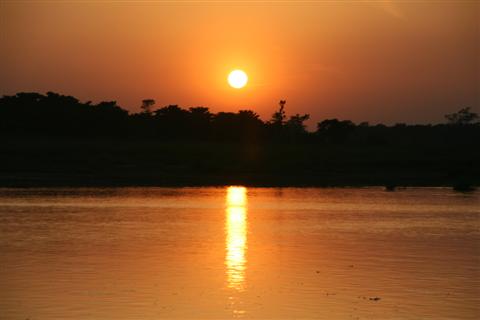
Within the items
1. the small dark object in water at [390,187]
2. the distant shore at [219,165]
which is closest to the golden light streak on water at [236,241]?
the small dark object in water at [390,187]

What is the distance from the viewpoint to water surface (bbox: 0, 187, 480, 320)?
727 inches

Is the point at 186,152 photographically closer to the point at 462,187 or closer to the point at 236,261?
the point at 462,187

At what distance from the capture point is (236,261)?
2544 centimetres

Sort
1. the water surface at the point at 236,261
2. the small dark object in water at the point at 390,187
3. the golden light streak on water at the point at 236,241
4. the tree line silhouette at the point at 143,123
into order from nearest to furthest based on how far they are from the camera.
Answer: the water surface at the point at 236,261 < the golden light streak on water at the point at 236,241 < the small dark object in water at the point at 390,187 < the tree line silhouette at the point at 143,123

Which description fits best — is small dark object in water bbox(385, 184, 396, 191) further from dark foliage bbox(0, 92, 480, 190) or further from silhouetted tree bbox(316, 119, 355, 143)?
silhouetted tree bbox(316, 119, 355, 143)

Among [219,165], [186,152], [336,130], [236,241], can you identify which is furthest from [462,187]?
[336,130]

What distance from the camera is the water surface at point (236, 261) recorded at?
18.5 metres

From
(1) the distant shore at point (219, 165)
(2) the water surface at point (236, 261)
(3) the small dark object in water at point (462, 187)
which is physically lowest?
(2) the water surface at point (236, 261)

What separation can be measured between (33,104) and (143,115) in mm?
16434

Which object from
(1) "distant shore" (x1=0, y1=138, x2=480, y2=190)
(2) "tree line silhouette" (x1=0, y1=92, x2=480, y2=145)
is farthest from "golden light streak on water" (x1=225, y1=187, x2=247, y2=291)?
(2) "tree line silhouette" (x1=0, y1=92, x2=480, y2=145)

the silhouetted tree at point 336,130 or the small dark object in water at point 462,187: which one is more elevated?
the silhouetted tree at point 336,130

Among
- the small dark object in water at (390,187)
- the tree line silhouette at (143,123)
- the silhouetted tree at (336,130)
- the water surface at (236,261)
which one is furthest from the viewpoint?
the silhouetted tree at (336,130)

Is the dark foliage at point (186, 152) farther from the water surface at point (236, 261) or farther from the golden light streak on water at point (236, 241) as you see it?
the water surface at point (236, 261)

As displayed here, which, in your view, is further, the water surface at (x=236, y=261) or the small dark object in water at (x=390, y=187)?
the small dark object in water at (x=390, y=187)
